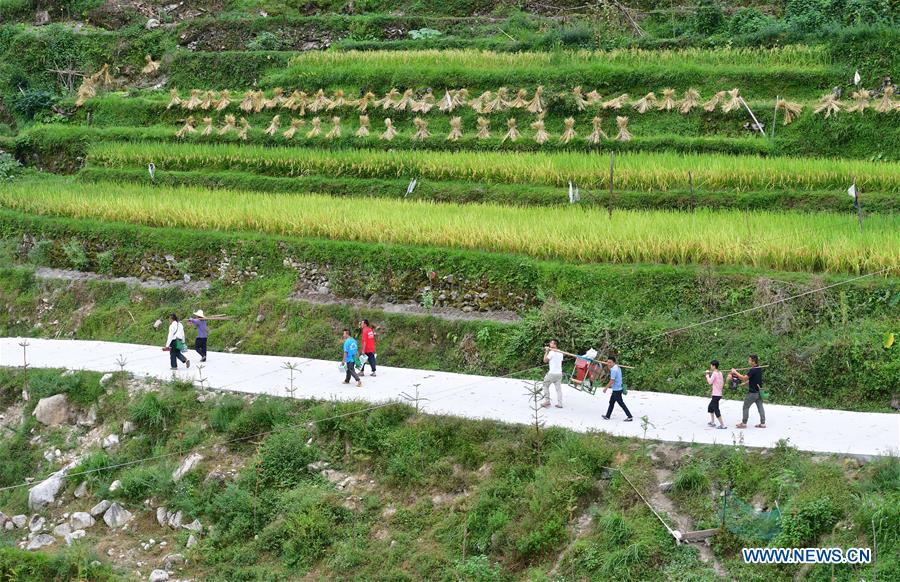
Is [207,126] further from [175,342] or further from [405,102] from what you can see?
[175,342]

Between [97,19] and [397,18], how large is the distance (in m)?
9.76

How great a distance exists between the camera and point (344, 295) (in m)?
18.6

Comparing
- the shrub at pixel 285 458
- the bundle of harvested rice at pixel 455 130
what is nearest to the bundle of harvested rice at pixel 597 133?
the bundle of harvested rice at pixel 455 130

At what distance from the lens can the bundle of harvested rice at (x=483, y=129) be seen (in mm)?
25000

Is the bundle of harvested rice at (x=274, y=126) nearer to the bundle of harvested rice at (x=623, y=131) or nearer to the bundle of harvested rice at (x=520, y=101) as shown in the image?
the bundle of harvested rice at (x=520, y=101)

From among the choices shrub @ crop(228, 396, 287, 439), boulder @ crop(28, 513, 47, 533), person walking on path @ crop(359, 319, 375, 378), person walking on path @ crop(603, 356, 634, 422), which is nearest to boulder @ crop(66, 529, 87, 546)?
boulder @ crop(28, 513, 47, 533)

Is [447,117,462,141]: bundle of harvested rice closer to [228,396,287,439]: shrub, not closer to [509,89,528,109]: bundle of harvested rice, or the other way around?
[509,89,528,109]: bundle of harvested rice

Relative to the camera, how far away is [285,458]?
14.5 metres

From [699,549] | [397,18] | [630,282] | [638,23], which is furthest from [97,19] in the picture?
[699,549]

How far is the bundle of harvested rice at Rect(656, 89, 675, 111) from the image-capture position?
958 inches

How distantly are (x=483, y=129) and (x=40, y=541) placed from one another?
45.9 ft

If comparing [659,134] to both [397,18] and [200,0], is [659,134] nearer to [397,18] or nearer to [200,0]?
[397,18]

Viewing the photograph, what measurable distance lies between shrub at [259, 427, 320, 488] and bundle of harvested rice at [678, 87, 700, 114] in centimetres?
1285

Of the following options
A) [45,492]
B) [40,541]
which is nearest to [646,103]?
[45,492]
